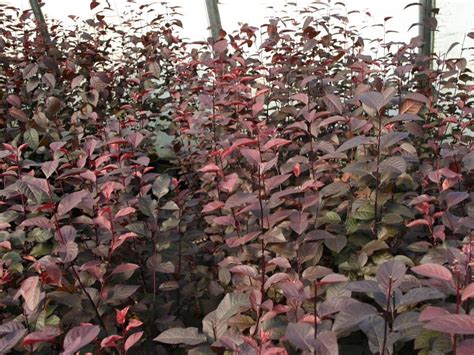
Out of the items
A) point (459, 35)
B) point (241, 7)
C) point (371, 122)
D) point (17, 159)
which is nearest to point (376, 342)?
point (371, 122)

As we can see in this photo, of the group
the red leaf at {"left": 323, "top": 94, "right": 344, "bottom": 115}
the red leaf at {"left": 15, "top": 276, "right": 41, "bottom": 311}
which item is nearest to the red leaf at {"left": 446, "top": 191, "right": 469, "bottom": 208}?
the red leaf at {"left": 323, "top": 94, "right": 344, "bottom": 115}

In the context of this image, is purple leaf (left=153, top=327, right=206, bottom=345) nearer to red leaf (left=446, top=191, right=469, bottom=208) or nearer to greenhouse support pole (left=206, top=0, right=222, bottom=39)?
red leaf (left=446, top=191, right=469, bottom=208)

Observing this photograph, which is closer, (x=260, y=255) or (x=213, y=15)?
(x=260, y=255)

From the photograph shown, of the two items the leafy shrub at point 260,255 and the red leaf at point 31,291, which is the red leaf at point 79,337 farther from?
the red leaf at point 31,291

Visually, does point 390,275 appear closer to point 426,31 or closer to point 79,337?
point 79,337

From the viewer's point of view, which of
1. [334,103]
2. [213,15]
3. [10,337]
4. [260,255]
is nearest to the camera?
[10,337]

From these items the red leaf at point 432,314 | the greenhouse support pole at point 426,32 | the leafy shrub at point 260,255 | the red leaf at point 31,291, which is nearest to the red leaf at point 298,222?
the leafy shrub at point 260,255

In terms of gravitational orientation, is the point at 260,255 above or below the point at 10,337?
below

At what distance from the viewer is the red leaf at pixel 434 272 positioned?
0.92 m

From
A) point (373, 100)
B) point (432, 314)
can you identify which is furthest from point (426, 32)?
point (432, 314)

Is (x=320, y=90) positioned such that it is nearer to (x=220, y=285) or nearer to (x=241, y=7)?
(x=220, y=285)

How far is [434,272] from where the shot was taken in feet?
3.08

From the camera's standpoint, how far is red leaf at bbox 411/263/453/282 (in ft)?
3.03

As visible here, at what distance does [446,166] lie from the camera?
5.33 ft
